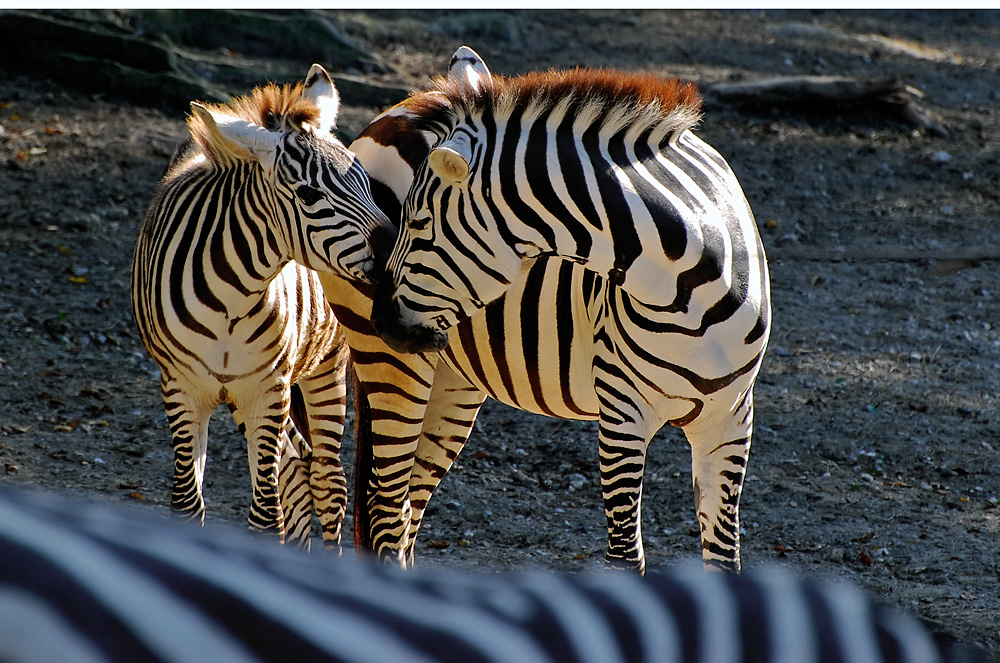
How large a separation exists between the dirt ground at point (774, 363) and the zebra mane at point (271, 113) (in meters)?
2.09

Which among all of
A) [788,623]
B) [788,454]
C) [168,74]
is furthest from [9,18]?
[788,623]

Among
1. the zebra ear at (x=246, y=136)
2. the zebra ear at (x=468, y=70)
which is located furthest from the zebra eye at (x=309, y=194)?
the zebra ear at (x=468, y=70)

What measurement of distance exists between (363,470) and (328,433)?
0.88ft

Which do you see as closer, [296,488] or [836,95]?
[296,488]

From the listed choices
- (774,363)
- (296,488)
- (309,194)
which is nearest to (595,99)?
(309,194)

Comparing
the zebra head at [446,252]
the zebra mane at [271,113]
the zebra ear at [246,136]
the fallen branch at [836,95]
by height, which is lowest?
the zebra head at [446,252]

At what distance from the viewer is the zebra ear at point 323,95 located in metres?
4.07

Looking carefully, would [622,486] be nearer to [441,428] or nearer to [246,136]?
[441,428]

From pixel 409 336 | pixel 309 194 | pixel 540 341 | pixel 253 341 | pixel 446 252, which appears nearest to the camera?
pixel 446 252

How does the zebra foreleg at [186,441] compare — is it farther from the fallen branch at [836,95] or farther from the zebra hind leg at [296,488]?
the fallen branch at [836,95]

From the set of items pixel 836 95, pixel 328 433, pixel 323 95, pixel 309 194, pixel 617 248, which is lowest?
pixel 328 433

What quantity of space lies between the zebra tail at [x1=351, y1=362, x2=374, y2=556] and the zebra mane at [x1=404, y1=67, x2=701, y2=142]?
1.62 m

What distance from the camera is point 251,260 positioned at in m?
3.93

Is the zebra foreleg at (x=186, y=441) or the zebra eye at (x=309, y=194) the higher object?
the zebra eye at (x=309, y=194)
